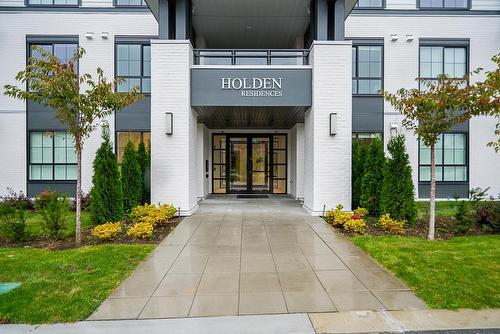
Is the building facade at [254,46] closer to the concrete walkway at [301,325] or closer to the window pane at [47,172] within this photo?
the window pane at [47,172]

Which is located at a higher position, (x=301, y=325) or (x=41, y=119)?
(x=41, y=119)

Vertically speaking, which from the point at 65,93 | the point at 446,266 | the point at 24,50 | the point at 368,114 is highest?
the point at 24,50

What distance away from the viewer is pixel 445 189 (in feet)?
44.1

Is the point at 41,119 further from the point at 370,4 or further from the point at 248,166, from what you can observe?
the point at 370,4

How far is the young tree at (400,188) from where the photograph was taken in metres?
7.98

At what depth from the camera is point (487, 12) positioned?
1320 cm

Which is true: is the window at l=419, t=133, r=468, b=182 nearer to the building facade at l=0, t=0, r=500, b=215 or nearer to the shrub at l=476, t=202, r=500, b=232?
the building facade at l=0, t=0, r=500, b=215

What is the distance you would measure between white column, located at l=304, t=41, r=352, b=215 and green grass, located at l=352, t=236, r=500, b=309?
2.62 meters

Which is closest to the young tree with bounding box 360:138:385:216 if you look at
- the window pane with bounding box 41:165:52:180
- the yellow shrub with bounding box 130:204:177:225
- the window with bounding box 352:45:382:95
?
the window with bounding box 352:45:382:95

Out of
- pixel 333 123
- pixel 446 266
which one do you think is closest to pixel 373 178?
pixel 333 123

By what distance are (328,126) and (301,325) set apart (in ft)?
22.7

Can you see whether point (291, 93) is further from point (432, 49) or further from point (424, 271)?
point (432, 49)

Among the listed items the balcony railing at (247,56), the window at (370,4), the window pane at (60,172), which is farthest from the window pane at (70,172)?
the window at (370,4)

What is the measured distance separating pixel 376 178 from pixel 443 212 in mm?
2764
